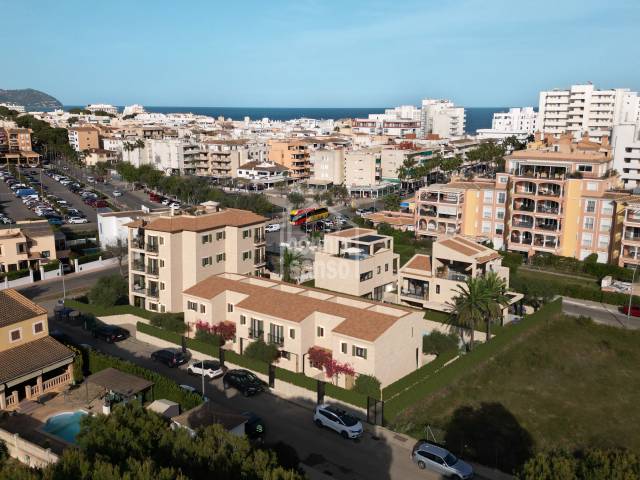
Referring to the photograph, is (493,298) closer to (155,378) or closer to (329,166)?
(155,378)

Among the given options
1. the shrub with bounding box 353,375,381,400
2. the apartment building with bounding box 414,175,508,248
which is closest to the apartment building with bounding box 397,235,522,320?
the shrub with bounding box 353,375,381,400

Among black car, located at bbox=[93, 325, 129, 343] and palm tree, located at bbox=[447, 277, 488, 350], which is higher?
palm tree, located at bbox=[447, 277, 488, 350]

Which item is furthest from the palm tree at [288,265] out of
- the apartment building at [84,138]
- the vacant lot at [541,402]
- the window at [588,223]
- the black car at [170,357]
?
the apartment building at [84,138]

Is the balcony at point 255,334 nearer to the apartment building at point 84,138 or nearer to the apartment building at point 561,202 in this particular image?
the apartment building at point 561,202

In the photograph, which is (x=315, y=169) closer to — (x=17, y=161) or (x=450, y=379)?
(x=17, y=161)

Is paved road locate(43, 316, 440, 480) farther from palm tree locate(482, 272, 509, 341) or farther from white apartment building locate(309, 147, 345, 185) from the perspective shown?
white apartment building locate(309, 147, 345, 185)

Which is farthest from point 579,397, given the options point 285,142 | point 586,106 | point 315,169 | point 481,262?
point 586,106
